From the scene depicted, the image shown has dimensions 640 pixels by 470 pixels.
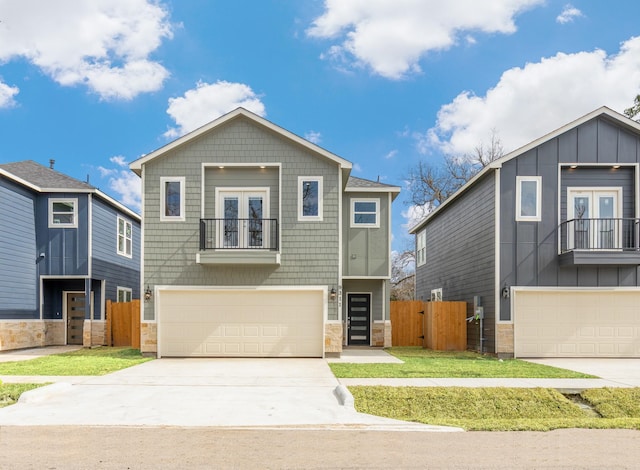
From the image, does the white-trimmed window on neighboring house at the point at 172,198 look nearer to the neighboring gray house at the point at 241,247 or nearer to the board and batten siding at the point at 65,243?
the neighboring gray house at the point at 241,247

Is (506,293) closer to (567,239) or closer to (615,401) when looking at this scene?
(567,239)

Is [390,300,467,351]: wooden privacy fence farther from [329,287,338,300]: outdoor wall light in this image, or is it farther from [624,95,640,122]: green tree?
[624,95,640,122]: green tree

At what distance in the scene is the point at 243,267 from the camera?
49.0 feet

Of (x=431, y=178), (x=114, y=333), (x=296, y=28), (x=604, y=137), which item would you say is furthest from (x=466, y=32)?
(x=114, y=333)

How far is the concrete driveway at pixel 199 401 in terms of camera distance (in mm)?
7264

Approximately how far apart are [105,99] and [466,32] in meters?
17.4

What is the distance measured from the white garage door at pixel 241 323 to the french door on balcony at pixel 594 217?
7.58 metres

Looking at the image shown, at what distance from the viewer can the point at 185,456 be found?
224 inches

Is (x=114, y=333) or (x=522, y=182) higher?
(x=522, y=182)

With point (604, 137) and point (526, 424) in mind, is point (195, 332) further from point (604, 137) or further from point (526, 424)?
point (604, 137)

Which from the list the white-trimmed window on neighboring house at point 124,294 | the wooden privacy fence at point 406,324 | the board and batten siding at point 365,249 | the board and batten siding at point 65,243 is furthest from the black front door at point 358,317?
the white-trimmed window on neighboring house at point 124,294

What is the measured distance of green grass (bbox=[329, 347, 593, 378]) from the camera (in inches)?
436

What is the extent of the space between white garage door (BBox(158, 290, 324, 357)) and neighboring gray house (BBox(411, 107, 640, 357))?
547 cm

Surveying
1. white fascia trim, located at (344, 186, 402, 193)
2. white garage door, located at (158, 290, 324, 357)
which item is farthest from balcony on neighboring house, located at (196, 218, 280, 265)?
white fascia trim, located at (344, 186, 402, 193)
